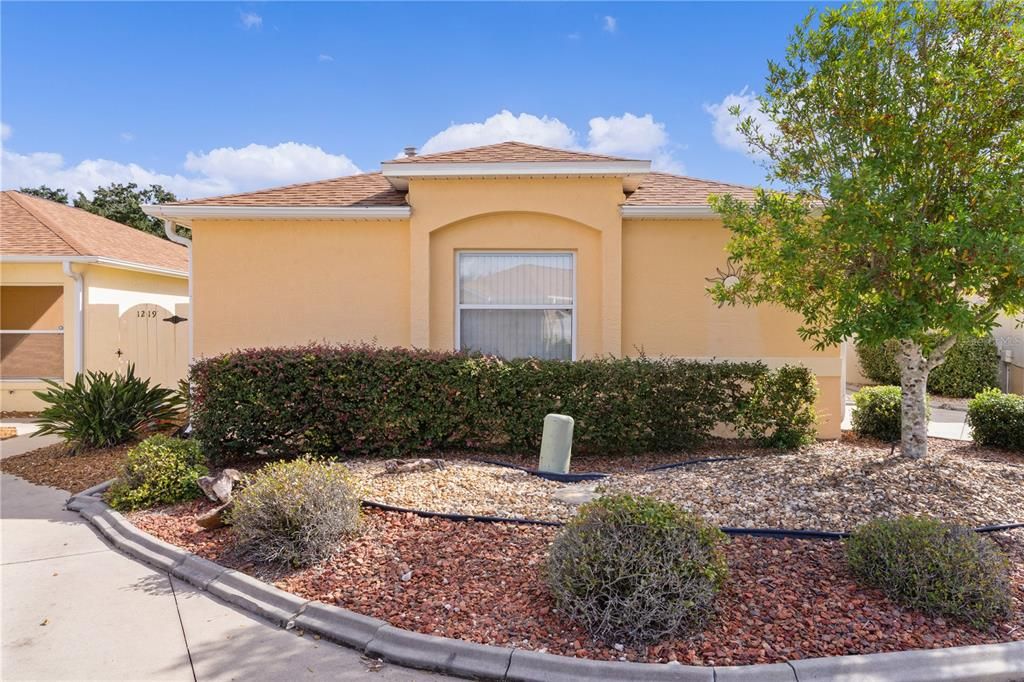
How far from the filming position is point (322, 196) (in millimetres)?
8930

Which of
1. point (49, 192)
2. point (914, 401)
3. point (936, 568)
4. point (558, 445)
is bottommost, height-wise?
point (936, 568)

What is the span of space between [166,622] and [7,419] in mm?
10766

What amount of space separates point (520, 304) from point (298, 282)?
3386 millimetres

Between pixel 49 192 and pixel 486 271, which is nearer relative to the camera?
pixel 486 271

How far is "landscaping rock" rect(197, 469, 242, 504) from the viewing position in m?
5.29

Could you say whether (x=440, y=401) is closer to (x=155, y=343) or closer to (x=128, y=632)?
(x=128, y=632)

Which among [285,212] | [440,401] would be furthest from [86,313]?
[440,401]

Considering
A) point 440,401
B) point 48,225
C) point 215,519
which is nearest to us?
point 215,519

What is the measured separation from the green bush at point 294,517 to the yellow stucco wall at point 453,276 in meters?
4.16

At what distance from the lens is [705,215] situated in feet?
27.2

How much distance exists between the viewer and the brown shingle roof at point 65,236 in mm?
11375

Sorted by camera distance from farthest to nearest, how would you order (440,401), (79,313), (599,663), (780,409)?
(79,313), (780,409), (440,401), (599,663)

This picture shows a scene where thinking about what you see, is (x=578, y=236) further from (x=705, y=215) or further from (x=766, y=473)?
(x=766, y=473)

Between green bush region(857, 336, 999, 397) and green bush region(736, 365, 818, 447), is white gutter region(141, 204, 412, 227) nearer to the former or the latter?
green bush region(736, 365, 818, 447)
